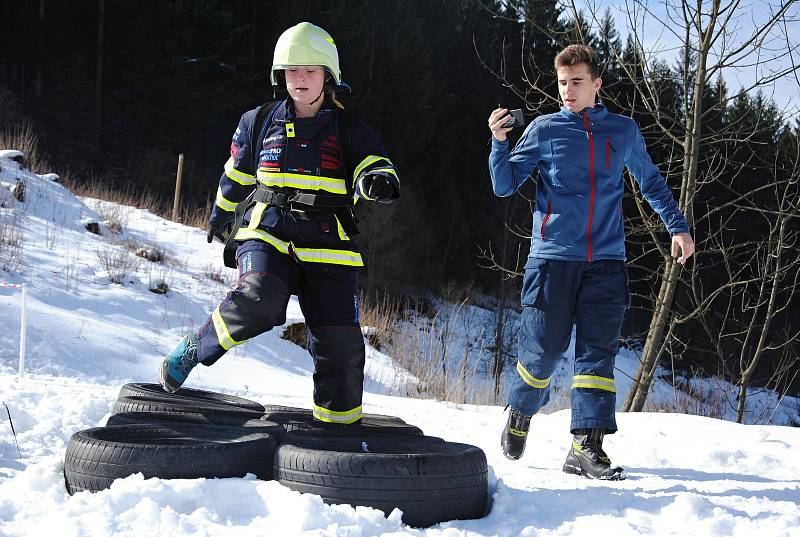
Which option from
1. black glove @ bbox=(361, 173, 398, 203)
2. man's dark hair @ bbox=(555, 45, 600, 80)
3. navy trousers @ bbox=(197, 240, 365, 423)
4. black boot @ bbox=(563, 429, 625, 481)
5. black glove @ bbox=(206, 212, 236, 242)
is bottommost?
black boot @ bbox=(563, 429, 625, 481)

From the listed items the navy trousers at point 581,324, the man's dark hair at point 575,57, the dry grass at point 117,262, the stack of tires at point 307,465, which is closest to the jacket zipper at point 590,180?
the navy trousers at point 581,324

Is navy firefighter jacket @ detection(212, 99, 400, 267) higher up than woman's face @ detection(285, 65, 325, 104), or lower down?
lower down

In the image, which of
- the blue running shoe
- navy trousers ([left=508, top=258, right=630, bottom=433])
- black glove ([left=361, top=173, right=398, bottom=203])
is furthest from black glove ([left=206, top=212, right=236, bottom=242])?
navy trousers ([left=508, top=258, right=630, bottom=433])

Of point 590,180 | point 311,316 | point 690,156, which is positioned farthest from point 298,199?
point 690,156

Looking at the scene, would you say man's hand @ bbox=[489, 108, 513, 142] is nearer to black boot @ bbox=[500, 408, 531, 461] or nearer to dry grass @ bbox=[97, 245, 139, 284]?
black boot @ bbox=[500, 408, 531, 461]

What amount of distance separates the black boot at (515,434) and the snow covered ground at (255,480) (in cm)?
7

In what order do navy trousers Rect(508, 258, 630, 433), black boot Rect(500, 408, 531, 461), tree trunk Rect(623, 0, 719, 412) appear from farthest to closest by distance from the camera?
tree trunk Rect(623, 0, 719, 412) → black boot Rect(500, 408, 531, 461) → navy trousers Rect(508, 258, 630, 433)

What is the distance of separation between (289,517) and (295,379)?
510 cm

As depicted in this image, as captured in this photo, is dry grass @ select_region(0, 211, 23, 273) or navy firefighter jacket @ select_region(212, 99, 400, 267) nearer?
navy firefighter jacket @ select_region(212, 99, 400, 267)

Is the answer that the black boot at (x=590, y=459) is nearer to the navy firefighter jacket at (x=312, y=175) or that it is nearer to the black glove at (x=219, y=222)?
the navy firefighter jacket at (x=312, y=175)

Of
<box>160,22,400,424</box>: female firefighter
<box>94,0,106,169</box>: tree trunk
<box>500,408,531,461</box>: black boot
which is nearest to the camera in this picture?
<box>160,22,400,424</box>: female firefighter

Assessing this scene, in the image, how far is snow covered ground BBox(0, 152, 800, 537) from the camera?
2.51 m

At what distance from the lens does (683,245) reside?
3.87 meters

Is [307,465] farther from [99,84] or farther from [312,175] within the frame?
[99,84]
